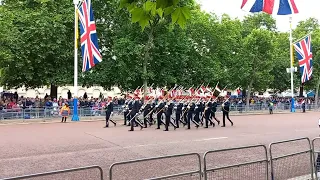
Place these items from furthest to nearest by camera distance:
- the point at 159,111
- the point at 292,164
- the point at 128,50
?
1. the point at 128,50
2. the point at 159,111
3. the point at 292,164

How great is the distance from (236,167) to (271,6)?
8.20 m

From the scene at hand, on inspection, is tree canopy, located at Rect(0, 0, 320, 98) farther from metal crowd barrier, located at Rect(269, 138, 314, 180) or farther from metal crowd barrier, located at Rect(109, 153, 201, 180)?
metal crowd barrier, located at Rect(269, 138, 314, 180)

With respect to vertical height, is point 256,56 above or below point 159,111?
above

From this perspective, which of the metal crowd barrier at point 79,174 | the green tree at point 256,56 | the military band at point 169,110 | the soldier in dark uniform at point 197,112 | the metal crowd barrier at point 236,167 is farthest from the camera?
the green tree at point 256,56

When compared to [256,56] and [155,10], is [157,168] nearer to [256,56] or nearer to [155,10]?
[155,10]

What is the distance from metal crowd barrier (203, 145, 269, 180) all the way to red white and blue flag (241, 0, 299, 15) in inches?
259

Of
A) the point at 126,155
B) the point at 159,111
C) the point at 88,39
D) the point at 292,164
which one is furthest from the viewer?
the point at 88,39

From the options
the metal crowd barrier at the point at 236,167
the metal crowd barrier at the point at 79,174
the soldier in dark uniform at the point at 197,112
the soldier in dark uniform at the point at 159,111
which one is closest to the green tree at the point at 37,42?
the soldier in dark uniform at the point at 159,111

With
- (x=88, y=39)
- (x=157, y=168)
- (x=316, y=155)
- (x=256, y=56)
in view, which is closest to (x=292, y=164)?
(x=316, y=155)

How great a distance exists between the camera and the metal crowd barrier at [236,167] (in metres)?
5.74

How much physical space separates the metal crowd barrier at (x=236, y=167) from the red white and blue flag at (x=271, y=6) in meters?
6.57

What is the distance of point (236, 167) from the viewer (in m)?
5.96

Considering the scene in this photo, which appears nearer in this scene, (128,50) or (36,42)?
(36,42)

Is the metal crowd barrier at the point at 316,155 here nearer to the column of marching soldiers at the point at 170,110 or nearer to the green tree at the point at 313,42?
the column of marching soldiers at the point at 170,110
